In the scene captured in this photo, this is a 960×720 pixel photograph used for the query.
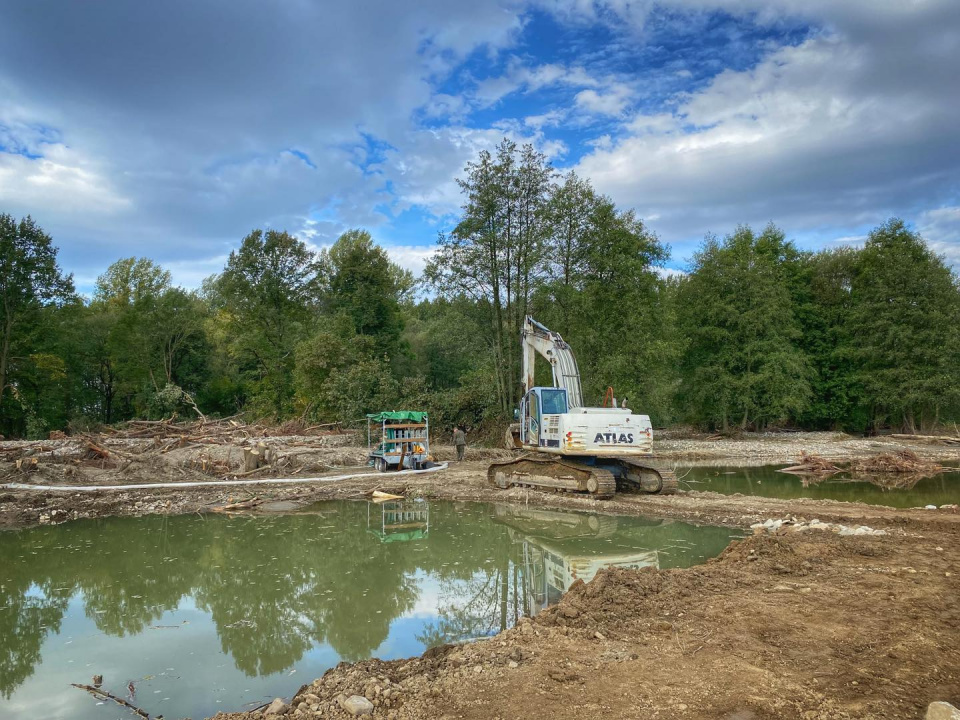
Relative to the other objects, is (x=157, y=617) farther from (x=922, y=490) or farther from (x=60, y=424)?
(x=60, y=424)

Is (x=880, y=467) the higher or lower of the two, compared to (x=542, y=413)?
lower

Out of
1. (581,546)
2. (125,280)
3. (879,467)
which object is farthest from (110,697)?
(125,280)

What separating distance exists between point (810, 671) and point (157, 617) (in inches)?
308

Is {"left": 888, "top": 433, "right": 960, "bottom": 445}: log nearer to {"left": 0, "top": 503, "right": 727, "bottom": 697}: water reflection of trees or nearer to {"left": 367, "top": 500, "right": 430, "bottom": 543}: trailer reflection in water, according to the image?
{"left": 0, "top": 503, "right": 727, "bottom": 697}: water reflection of trees

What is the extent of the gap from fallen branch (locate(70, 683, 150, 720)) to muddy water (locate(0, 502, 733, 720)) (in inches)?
2.5

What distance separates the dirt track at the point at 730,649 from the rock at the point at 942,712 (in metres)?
0.37

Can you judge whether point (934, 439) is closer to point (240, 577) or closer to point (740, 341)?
point (740, 341)

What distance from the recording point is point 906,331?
104ft

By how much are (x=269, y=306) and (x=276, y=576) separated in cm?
3533

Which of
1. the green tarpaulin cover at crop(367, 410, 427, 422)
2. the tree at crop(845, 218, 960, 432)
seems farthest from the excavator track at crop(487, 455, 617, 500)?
the tree at crop(845, 218, 960, 432)

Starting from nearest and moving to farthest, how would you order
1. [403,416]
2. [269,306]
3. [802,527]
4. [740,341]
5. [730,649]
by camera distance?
[730,649], [802,527], [403,416], [740,341], [269,306]

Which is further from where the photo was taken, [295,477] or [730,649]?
[295,477]

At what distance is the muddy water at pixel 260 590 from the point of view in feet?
21.2

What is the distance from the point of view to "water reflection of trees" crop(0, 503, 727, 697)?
7543 millimetres
